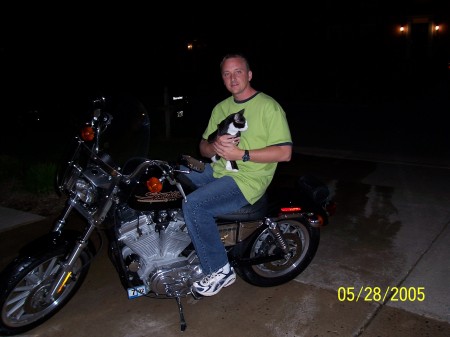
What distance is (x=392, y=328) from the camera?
3.20m

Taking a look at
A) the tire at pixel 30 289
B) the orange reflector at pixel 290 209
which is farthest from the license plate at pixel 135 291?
the orange reflector at pixel 290 209

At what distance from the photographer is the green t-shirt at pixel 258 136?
3.27m

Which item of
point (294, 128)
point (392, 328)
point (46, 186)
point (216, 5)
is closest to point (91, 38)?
point (294, 128)

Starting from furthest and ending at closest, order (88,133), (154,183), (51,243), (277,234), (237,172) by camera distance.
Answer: (277,234), (237,172), (51,243), (88,133), (154,183)

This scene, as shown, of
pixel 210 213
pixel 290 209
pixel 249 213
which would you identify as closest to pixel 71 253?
pixel 210 213

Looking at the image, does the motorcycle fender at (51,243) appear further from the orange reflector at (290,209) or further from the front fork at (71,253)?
the orange reflector at (290,209)

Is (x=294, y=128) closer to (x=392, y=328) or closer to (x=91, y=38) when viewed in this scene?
(x=91, y=38)

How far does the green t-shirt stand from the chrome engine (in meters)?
0.57

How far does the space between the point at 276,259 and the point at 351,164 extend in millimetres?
4464

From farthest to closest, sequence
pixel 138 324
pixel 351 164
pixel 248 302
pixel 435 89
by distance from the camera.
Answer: pixel 435 89 < pixel 351 164 < pixel 248 302 < pixel 138 324

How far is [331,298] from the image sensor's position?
11.9ft

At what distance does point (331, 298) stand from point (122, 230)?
1.81 meters

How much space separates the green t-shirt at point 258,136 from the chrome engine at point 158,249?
568 mm

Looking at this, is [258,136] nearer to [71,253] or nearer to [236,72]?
Answer: [236,72]
